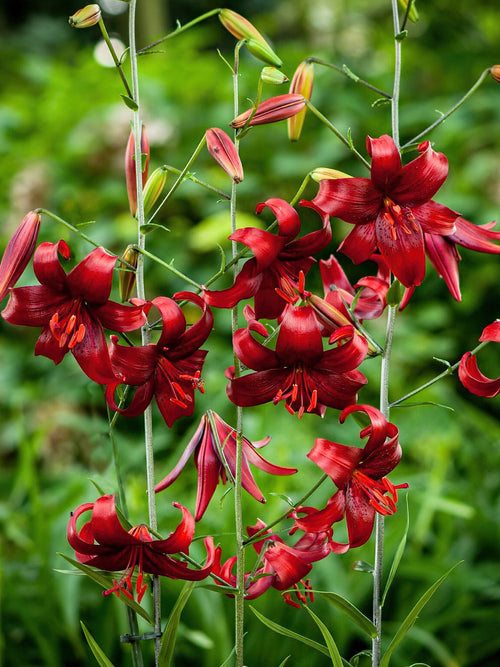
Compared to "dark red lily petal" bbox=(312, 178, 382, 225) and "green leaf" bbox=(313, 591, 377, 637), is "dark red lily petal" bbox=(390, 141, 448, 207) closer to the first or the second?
"dark red lily petal" bbox=(312, 178, 382, 225)

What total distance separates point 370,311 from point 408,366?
1804mm

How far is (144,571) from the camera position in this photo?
0.63m

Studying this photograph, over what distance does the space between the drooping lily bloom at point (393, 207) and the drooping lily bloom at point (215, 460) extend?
0.66 feet

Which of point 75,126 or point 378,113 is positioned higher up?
point 75,126

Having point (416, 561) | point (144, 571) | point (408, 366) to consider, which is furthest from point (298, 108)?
point (408, 366)

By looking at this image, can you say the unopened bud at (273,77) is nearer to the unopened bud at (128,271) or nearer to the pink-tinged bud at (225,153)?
the pink-tinged bud at (225,153)

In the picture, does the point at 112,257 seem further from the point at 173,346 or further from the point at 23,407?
the point at 23,407

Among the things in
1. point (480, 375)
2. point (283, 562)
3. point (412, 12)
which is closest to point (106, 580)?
point (283, 562)

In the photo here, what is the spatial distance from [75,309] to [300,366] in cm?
20

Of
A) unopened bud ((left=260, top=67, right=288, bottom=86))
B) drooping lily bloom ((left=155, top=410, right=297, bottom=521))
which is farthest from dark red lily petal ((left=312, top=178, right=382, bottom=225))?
drooping lily bloom ((left=155, top=410, right=297, bottom=521))

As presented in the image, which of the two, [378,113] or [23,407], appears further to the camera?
[378,113]

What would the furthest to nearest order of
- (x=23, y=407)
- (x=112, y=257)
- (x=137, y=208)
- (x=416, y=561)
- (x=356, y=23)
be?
(x=356, y=23), (x=23, y=407), (x=416, y=561), (x=137, y=208), (x=112, y=257)

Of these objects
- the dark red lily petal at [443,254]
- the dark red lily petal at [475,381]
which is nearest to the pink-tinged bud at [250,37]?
→ the dark red lily petal at [443,254]

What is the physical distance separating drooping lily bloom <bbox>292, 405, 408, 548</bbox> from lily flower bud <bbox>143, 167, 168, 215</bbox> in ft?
0.85
